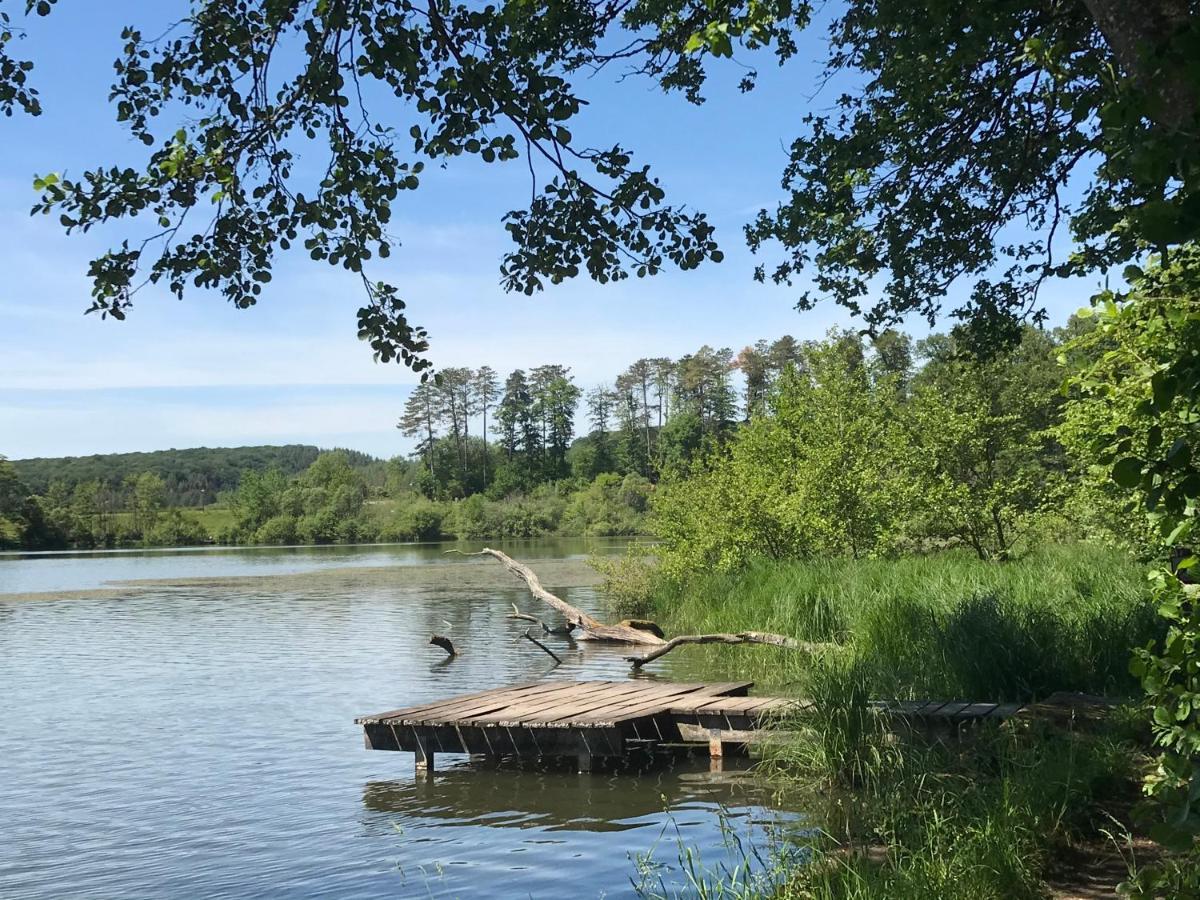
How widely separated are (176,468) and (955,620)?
17729 centimetres

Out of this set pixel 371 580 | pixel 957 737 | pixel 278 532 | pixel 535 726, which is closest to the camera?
pixel 957 737

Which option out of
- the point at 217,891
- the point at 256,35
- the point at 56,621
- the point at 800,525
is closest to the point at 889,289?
the point at 256,35

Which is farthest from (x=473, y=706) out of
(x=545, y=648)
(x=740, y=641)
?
(x=545, y=648)

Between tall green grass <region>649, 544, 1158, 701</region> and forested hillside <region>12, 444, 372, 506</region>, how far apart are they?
116014 mm

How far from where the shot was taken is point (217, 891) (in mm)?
7730

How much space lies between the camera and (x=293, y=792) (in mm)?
10484

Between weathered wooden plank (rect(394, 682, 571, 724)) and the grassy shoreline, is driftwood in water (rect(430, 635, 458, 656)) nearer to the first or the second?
the grassy shoreline

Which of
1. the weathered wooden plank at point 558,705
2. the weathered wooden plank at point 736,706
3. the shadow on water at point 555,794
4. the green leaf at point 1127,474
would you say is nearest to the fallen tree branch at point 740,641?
the weathered wooden plank at point 736,706

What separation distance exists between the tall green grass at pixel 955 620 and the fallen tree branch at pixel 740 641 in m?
0.22

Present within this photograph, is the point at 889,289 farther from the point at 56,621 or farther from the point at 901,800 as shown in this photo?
the point at 56,621

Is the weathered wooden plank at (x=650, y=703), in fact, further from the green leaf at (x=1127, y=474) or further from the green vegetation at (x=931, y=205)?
the green leaf at (x=1127, y=474)

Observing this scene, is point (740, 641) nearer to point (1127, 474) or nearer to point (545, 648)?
point (545, 648)

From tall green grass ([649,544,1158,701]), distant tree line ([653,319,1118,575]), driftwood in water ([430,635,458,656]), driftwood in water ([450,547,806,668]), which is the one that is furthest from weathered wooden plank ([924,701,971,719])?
driftwood in water ([430,635,458,656])

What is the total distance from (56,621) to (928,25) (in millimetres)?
27388
